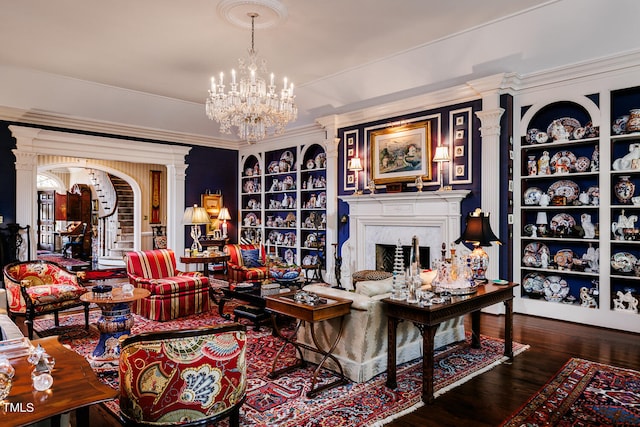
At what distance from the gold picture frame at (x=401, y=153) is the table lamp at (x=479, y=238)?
7.76ft

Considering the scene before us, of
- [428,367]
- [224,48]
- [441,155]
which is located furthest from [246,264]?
[428,367]

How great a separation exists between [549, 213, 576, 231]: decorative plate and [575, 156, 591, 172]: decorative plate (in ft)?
1.98

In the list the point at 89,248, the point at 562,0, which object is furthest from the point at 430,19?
the point at 89,248

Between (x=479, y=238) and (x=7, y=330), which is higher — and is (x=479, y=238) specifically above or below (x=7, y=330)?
above

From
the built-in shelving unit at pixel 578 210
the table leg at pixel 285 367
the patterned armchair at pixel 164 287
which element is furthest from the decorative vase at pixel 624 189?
the patterned armchair at pixel 164 287

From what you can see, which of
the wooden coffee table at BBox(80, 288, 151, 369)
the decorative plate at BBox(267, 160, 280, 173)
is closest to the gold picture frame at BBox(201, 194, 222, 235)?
the decorative plate at BBox(267, 160, 280, 173)

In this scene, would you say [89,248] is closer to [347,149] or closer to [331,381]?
[347,149]

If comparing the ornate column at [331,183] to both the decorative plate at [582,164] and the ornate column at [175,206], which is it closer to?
the ornate column at [175,206]

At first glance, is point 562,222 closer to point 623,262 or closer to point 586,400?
point 623,262

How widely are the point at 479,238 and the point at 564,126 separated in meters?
2.57

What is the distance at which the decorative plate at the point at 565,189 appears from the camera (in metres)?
4.97

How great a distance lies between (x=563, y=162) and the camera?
502 centimetres

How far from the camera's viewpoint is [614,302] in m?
4.56

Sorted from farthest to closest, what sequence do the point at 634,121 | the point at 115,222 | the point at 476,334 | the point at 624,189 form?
the point at 115,222 → the point at 624,189 → the point at 634,121 → the point at 476,334
